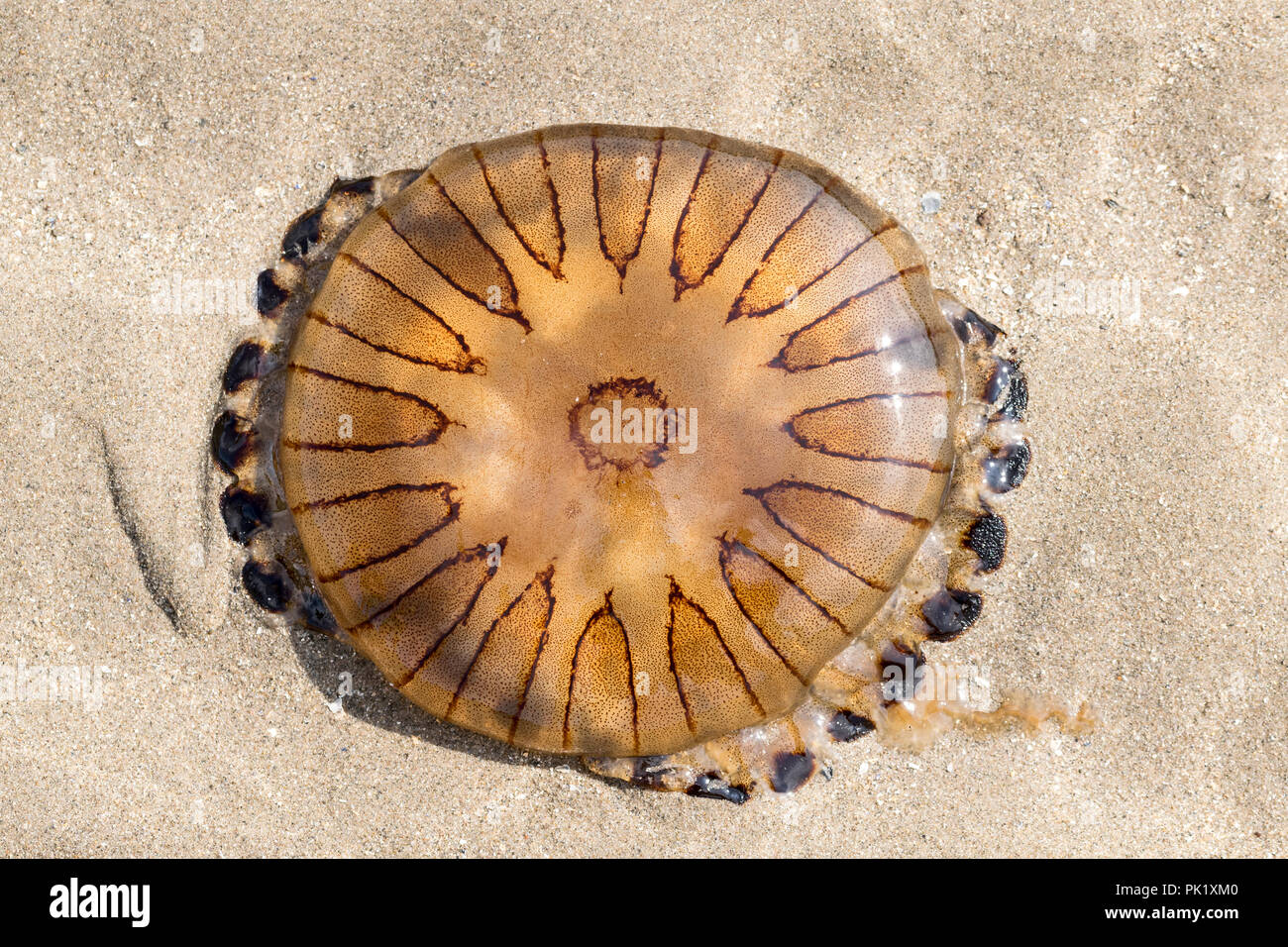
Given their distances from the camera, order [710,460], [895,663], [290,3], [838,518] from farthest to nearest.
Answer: [290,3], [895,663], [838,518], [710,460]

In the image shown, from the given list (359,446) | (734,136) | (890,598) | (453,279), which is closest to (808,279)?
(734,136)

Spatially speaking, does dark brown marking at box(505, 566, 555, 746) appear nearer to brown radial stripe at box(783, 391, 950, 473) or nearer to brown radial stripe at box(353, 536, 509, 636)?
brown radial stripe at box(353, 536, 509, 636)

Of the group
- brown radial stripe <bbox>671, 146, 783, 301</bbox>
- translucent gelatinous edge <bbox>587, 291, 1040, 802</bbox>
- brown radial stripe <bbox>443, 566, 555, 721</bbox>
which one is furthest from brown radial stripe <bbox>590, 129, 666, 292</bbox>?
translucent gelatinous edge <bbox>587, 291, 1040, 802</bbox>

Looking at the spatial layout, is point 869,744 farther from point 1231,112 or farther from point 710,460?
point 1231,112

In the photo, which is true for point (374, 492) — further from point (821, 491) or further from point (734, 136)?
point (734, 136)

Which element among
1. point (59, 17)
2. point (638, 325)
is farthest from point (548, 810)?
point (59, 17)

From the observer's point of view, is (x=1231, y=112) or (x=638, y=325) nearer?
(x=638, y=325)

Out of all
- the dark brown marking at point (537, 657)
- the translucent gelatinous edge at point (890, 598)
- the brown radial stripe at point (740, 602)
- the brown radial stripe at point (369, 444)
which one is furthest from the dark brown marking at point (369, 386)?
the brown radial stripe at point (740, 602)
